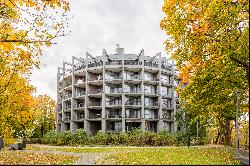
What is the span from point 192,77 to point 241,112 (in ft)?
16.3

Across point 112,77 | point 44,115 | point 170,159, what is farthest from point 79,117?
point 170,159

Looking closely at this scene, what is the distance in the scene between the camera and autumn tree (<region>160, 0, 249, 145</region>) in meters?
15.9

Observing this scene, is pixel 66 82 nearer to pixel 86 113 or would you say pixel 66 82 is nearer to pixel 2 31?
pixel 86 113

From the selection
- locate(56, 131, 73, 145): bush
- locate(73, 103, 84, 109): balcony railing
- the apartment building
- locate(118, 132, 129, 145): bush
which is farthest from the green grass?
locate(73, 103, 84, 109): balcony railing

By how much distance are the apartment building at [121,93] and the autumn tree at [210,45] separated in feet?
130

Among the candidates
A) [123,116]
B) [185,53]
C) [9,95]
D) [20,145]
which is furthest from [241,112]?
[123,116]

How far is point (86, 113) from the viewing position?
2400 inches

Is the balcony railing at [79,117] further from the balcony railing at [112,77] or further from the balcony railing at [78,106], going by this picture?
the balcony railing at [112,77]

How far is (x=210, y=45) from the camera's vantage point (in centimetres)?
1788

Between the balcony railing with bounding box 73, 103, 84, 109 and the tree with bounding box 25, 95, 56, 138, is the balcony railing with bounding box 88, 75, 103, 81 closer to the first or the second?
the balcony railing with bounding box 73, 103, 84, 109

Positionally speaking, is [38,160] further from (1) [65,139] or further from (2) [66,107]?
(2) [66,107]

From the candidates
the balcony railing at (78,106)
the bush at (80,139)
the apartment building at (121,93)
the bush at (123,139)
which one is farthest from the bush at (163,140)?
the balcony railing at (78,106)

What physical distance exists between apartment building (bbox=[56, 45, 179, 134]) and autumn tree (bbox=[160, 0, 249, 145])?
39581mm

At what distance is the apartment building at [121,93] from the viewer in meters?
59.7
